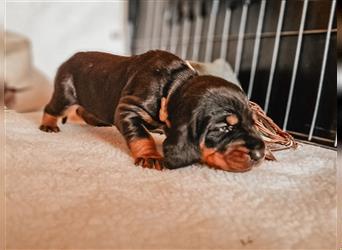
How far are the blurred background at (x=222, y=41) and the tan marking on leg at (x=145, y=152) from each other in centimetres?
36

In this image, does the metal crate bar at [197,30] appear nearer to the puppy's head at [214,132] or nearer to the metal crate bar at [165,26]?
the metal crate bar at [165,26]

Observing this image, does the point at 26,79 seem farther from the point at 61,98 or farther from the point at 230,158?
the point at 230,158

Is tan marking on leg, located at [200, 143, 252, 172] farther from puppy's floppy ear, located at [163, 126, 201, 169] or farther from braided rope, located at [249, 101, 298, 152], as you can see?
braided rope, located at [249, 101, 298, 152]

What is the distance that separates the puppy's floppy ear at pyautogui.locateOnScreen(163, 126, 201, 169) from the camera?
2.53 feet

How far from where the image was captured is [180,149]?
0.78m

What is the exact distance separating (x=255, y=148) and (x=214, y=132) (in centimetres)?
8

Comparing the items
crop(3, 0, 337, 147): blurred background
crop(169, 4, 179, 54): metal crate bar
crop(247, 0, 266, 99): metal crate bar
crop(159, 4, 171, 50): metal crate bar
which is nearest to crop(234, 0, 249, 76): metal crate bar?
crop(3, 0, 337, 147): blurred background

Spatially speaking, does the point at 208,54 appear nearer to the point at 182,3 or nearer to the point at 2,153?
the point at 182,3

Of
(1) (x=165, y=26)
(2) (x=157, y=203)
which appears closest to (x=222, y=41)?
(1) (x=165, y=26)

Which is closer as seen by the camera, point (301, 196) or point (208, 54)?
point (301, 196)

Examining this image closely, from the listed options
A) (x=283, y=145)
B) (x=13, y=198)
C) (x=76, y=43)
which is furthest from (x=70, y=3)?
(x=13, y=198)

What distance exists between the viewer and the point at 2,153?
0.65m

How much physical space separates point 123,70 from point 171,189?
1.12 feet

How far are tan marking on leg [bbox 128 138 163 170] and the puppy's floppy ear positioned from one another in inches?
1.4
